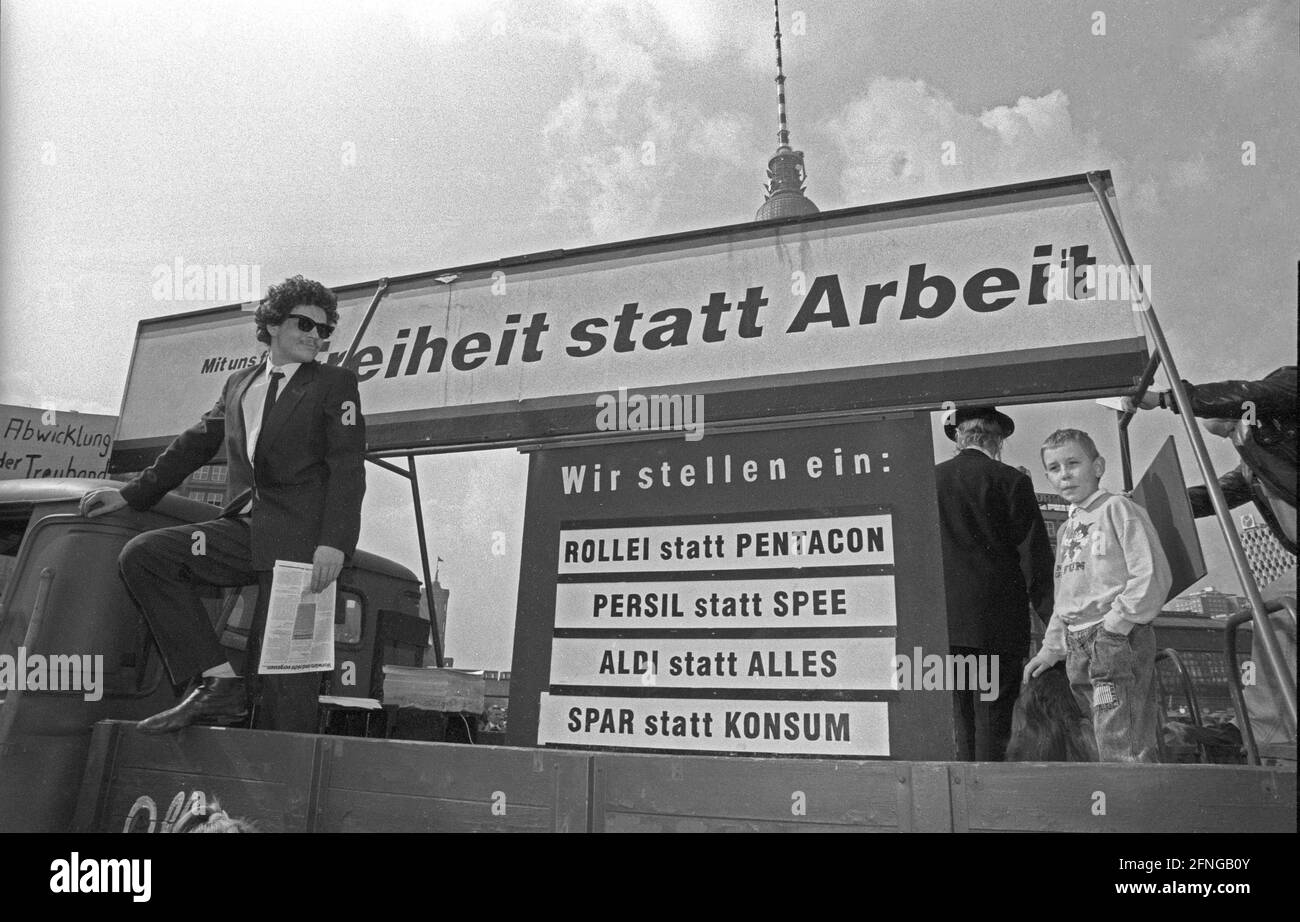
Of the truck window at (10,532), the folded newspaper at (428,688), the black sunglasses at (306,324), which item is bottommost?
the folded newspaper at (428,688)

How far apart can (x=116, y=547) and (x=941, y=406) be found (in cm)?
351

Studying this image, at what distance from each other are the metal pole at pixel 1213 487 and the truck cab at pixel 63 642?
389 cm

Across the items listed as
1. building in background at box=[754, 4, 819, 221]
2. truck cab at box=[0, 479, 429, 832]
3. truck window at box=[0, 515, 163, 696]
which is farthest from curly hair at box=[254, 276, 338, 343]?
building in background at box=[754, 4, 819, 221]

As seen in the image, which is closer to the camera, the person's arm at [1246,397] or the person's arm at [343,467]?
the person's arm at [1246,397]

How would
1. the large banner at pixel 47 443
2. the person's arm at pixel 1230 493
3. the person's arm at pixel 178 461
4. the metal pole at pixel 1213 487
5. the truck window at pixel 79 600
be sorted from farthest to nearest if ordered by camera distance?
the large banner at pixel 47 443 → the person's arm at pixel 178 461 → the person's arm at pixel 1230 493 → the truck window at pixel 79 600 → the metal pole at pixel 1213 487

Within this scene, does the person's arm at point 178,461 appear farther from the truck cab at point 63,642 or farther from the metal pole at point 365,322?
the metal pole at point 365,322

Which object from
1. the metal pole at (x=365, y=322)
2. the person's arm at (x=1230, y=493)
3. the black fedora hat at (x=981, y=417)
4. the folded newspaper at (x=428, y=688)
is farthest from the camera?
the metal pole at (x=365, y=322)

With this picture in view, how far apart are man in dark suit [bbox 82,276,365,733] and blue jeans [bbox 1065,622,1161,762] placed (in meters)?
3.11

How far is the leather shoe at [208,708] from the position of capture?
10.3 feet

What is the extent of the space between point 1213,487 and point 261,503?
3547 millimetres

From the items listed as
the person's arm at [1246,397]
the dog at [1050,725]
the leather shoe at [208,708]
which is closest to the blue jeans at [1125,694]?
the dog at [1050,725]

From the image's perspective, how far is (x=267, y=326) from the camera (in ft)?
13.0

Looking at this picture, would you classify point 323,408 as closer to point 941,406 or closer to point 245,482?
point 245,482
